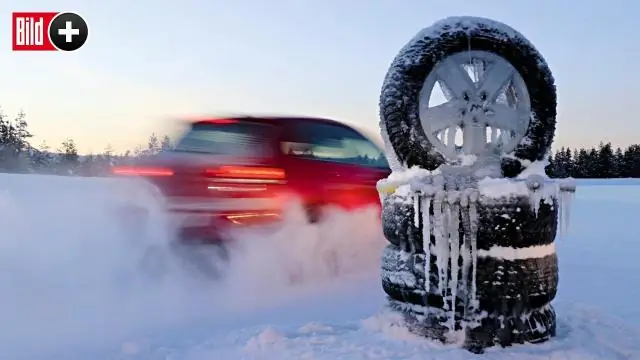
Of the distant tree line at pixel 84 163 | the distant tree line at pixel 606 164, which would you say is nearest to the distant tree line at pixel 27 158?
the distant tree line at pixel 84 163

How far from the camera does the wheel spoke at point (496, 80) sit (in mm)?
3646

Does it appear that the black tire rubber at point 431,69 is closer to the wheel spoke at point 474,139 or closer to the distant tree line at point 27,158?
the wheel spoke at point 474,139

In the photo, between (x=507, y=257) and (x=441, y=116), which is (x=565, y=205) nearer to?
(x=507, y=257)

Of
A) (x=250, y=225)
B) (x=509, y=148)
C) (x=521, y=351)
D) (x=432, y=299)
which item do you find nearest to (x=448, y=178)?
(x=509, y=148)

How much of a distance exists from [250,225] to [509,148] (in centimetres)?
315

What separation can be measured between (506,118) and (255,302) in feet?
9.69

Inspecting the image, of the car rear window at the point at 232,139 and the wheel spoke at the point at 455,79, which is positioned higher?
the wheel spoke at the point at 455,79

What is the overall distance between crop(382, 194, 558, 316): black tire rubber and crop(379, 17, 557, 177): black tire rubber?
0.97ft

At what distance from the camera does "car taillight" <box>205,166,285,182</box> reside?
19.2 ft

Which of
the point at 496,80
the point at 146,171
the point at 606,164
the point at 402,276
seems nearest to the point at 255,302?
the point at 146,171

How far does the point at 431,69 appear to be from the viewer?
3.62 metres

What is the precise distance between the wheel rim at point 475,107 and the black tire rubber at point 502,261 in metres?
0.44

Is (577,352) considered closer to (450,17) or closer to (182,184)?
(450,17)

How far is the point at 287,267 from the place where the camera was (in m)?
6.30
